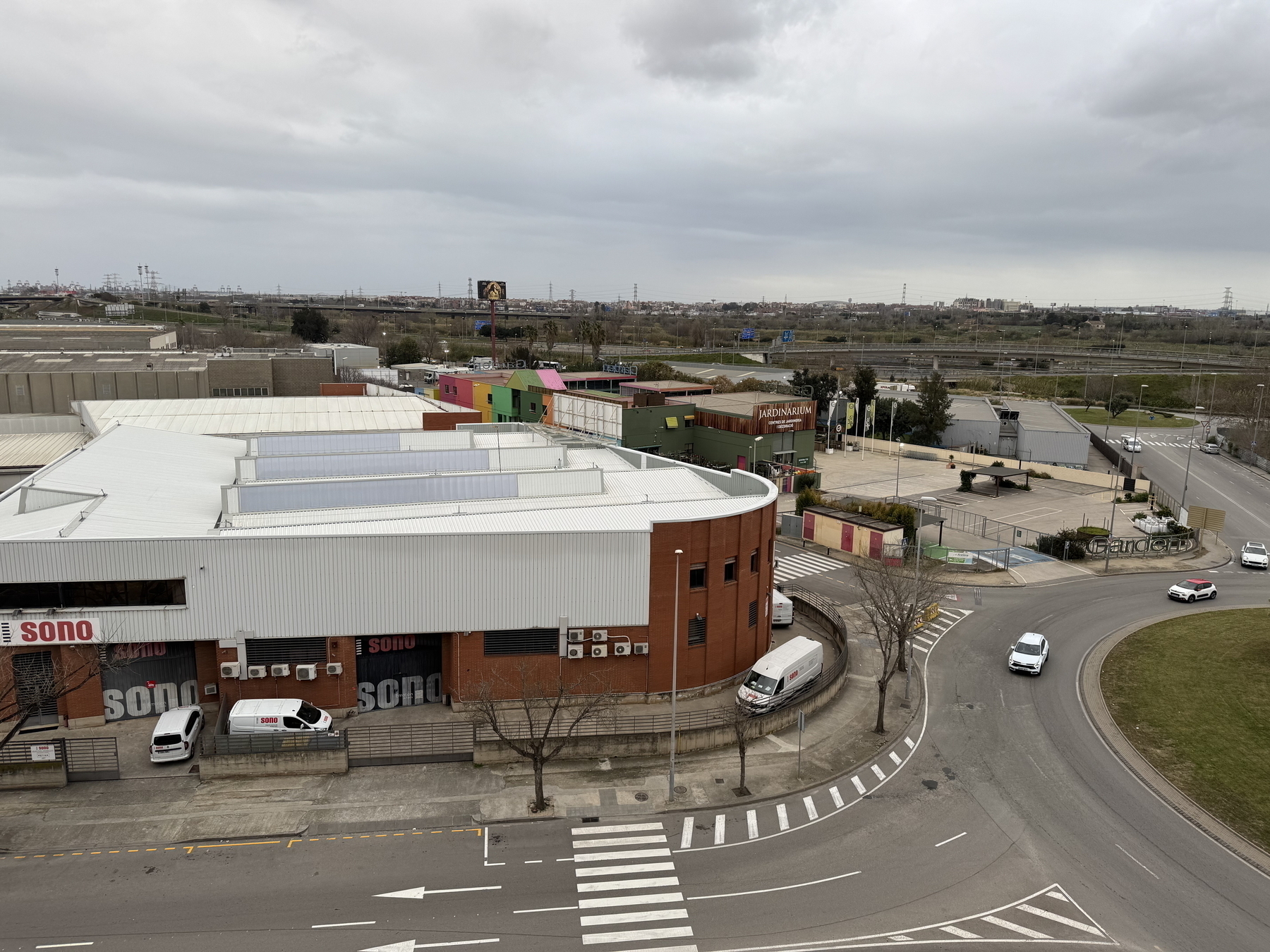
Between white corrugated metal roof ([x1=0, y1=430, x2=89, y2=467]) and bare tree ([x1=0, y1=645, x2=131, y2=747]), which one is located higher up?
white corrugated metal roof ([x1=0, y1=430, x2=89, y2=467])

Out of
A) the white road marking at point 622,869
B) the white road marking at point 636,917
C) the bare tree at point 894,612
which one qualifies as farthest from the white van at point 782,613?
the white road marking at point 636,917

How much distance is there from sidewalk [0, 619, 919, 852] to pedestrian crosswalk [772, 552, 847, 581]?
21.9m

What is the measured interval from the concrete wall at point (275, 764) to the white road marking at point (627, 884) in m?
10.2

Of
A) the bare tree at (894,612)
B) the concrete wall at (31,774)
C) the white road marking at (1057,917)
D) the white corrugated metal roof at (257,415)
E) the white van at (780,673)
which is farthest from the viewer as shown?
the white corrugated metal roof at (257,415)

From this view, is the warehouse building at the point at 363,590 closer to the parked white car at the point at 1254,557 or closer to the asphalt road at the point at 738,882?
the asphalt road at the point at 738,882

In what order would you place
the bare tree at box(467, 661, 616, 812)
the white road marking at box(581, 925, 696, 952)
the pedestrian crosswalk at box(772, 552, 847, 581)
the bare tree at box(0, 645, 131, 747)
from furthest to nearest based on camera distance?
the pedestrian crosswalk at box(772, 552, 847, 581) → the bare tree at box(467, 661, 616, 812) → the bare tree at box(0, 645, 131, 747) → the white road marking at box(581, 925, 696, 952)

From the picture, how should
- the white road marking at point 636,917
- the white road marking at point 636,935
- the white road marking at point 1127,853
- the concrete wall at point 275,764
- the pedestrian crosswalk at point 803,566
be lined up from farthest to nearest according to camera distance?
the pedestrian crosswalk at point 803,566 < the concrete wall at point 275,764 < the white road marking at point 1127,853 < the white road marking at point 636,917 < the white road marking at point 636,935

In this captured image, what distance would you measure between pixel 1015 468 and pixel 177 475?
7557cm

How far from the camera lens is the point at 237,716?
1059 inches

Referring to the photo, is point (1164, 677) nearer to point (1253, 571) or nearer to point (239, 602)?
point (1253, 571)

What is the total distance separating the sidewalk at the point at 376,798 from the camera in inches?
931

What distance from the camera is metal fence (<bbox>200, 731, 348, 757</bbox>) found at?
2634 centimetres

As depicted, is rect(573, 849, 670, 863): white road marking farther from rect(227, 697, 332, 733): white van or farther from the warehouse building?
rect(227, 697, 332, 733): white van

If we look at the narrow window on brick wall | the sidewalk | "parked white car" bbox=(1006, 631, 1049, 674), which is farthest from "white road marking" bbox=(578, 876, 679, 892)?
"parked white car" bbox=(1006, 631, 1049, 674)
